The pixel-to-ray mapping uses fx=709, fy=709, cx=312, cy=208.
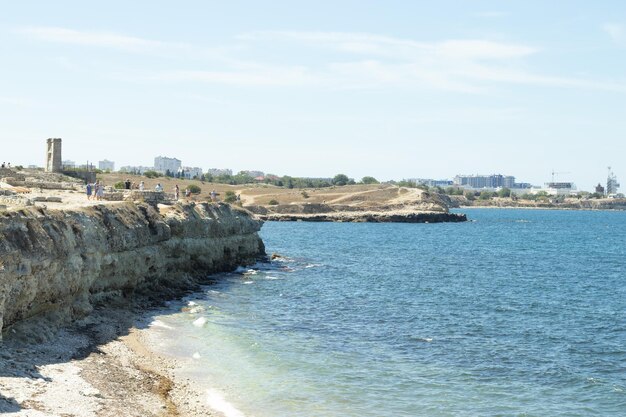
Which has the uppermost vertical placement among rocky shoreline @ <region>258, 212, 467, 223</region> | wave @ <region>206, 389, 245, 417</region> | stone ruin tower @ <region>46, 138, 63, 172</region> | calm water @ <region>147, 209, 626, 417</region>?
stone ruin tower @ <region>46, 138, 63, 172</region>

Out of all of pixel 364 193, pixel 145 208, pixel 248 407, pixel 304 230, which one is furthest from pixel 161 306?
pixel 364 193

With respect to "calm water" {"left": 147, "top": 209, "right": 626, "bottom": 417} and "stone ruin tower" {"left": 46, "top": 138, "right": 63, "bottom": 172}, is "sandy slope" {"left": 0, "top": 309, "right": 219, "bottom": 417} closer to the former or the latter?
"calm water" {"left": 147, "top": 209, "right": 626, "bottom": 417}

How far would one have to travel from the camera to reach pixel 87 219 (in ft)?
109

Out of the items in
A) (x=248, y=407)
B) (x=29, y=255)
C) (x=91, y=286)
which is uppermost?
(x=29, y=255)

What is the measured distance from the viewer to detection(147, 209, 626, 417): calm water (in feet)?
77.0

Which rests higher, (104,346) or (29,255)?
(29,255)

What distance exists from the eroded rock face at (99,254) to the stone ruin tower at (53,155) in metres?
22.3

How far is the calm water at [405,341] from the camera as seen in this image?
925 inches

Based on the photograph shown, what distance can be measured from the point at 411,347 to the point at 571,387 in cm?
747

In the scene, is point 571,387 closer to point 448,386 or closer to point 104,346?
point 448,386

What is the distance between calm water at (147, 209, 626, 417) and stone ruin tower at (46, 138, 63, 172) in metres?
27.1

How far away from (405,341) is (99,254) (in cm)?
1471

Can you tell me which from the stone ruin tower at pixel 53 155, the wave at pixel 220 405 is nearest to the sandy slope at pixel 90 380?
the wave at pixel 220 405

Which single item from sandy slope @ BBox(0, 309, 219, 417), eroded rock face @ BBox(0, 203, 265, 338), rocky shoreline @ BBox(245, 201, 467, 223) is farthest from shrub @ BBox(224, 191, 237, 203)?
sandy slope @ BBox(0, 309, 219, 417)
